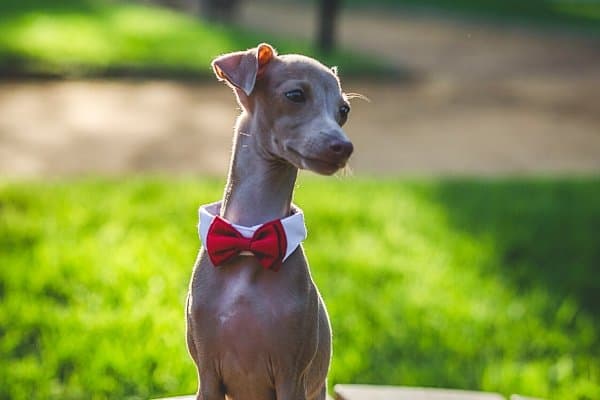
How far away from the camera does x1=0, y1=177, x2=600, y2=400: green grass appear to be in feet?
9.99

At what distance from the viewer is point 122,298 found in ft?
11.4

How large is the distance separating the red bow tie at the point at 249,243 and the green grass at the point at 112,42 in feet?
23.9

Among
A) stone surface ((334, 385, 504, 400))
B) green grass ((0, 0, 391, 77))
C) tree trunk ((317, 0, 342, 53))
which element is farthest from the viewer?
tree trunk ((317, 0, 342, 53))

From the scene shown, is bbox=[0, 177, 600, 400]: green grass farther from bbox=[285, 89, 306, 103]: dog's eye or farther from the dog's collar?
bbox=[285, 89, 306, 103]: dog's eye

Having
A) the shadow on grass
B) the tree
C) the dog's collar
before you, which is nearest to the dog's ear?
the dog's collar

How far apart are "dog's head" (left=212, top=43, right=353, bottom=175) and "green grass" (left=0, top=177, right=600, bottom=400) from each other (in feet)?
5.37

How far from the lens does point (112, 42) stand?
30.8 feet

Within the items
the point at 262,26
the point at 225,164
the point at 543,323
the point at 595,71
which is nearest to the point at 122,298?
the point at 543,323

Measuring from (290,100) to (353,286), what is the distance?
240 centimetres

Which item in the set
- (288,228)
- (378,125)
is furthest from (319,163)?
(378,125)

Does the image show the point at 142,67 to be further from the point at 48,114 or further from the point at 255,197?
the point at 255,197

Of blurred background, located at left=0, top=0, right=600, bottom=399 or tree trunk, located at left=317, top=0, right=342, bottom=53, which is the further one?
tree trunk, located at left=317, top=0, right=342, bottom=53

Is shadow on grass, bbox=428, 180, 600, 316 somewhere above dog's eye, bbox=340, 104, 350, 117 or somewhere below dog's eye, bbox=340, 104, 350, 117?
below

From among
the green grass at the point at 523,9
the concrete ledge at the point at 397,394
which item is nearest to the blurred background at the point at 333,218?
the concrete ledge at the point at 397,394
